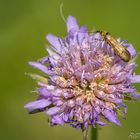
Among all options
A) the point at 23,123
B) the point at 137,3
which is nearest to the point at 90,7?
the point at 137,3

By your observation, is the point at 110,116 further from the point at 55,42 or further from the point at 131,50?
the point at 55,42

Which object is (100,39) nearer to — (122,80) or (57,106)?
(122,80)

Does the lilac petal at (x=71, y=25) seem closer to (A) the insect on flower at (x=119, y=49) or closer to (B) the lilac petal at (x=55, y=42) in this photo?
(B) the lilac petal at (x=55, y=42)

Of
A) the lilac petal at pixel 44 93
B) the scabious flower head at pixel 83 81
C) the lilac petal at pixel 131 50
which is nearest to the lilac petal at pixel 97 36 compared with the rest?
the scabious flower head at pixel 83 81

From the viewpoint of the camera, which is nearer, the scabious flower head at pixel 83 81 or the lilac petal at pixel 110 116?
the lilac petal at pixel 110 116

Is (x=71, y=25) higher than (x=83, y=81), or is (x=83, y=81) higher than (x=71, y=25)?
(x=71, y=25)

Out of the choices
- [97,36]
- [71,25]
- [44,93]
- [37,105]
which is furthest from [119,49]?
[37,105]
